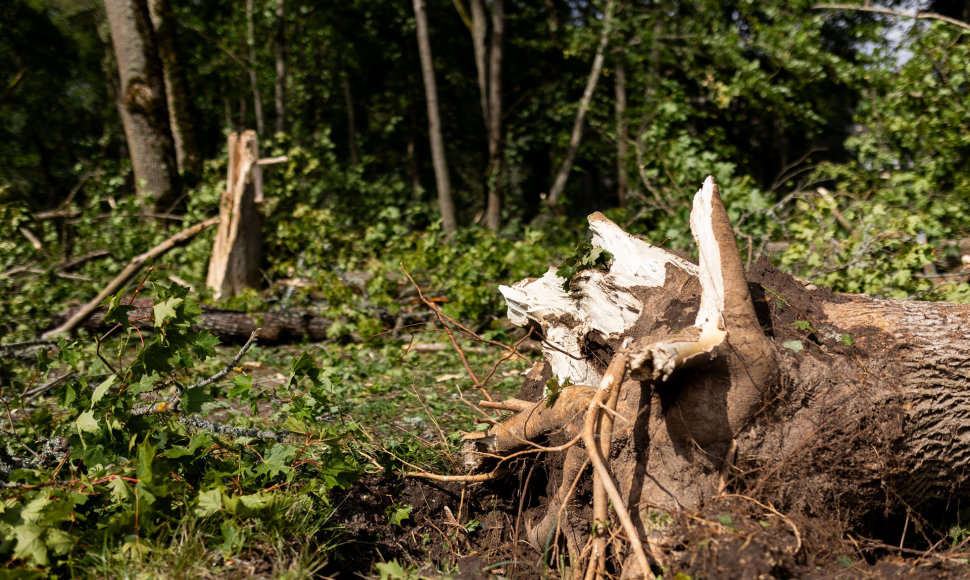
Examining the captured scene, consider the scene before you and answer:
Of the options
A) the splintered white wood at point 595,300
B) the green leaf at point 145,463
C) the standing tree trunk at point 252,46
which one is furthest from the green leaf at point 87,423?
the standing tree trunk at point 252,46

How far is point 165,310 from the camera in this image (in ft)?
8.04

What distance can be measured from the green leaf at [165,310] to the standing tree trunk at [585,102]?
28.5 feet

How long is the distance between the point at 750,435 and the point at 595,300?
1110 mm

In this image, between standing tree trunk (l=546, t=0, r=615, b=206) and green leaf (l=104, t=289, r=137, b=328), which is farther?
standing tree trunk (l=546, t=0, r=615, b=206)

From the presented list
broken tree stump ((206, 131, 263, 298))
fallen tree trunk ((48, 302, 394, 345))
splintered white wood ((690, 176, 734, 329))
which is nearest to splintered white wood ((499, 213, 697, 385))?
splintered white wood ((690, 176, 734, 329))

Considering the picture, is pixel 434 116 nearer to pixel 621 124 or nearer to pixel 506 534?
pixel 621 124

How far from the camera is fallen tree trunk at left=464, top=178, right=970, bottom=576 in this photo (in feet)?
7.36

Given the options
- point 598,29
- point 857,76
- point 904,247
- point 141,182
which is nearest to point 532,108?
point 598,29

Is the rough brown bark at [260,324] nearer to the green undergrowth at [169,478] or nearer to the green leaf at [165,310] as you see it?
the green undergrowth at [169,478]

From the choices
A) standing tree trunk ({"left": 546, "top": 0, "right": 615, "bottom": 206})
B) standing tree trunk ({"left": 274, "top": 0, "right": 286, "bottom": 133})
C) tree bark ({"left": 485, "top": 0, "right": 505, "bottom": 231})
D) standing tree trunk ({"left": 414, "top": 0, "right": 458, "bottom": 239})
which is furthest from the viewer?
standing tree trunk ({"left": 274, "top": 0, "right": 286, "bottom": 133})

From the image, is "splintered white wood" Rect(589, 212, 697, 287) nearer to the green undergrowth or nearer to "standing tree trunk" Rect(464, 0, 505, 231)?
the green undergrowth

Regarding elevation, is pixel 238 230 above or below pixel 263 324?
above

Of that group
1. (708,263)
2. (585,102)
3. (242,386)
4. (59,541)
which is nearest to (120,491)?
(59,541)

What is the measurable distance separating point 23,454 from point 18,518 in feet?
5.52
